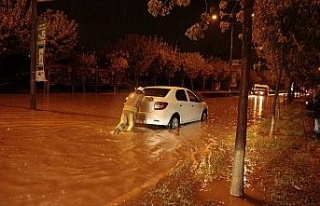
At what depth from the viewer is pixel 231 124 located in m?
18.1

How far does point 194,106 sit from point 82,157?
8124mm

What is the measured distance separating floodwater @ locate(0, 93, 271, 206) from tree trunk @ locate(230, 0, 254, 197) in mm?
1515

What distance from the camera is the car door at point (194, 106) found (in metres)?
16.7

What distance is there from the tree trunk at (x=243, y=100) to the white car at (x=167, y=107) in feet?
25.7

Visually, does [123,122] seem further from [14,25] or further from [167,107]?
[14,25]

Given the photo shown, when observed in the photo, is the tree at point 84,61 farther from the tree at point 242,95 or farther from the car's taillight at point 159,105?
the tree at point 242,95

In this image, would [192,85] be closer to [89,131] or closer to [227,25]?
[89,131]

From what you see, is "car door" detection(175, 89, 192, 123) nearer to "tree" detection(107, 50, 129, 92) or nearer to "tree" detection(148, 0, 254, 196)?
"tree" detection(148, 0, 254, 196)

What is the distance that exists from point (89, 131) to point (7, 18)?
1971 cm

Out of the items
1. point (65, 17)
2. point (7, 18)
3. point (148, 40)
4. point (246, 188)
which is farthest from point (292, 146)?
point (148, 40)

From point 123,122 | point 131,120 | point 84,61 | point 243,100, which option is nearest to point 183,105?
point 131,120

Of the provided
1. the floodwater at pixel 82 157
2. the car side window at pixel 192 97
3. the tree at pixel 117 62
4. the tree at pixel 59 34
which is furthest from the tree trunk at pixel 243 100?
the tree at pixel 117 62

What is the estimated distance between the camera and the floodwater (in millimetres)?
6770

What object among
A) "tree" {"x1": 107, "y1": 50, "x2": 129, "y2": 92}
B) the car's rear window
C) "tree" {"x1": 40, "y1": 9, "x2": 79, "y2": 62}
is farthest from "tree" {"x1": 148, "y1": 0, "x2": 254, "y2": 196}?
"tree" {"x1": 107, "y1": 50, "x2": 129, "y2": 92}
